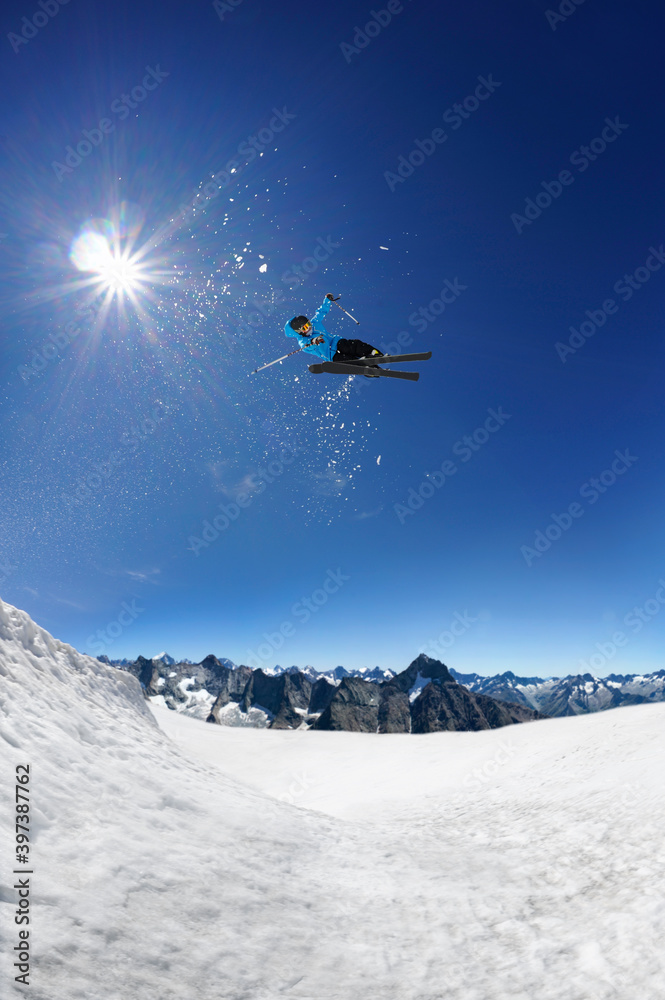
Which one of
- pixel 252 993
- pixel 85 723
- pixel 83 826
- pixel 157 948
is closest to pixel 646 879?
pixel 252 993

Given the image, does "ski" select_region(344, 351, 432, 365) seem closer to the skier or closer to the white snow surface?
the skier

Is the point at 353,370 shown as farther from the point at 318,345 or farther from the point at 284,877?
the point at 284,877

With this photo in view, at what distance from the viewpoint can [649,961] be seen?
5777 millimetres

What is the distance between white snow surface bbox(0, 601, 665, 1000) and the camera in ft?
18.0

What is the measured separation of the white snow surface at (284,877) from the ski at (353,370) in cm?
1282

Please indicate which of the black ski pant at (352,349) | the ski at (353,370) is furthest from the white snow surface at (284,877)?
the black ski pant at (352,349)

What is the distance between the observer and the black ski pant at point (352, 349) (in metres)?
16.5

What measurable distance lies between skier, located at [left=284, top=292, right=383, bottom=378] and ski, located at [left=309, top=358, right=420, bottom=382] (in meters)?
0.42

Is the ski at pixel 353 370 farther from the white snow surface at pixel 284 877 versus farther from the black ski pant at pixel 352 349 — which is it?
the white snow surface at pixel 284 877

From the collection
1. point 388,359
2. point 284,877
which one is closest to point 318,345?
point 388,359

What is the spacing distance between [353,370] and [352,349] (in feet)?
2.70

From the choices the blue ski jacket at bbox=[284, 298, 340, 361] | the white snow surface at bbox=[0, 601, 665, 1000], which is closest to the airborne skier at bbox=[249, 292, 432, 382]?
the blue ski jacket at bbox=[284, 298, 340, 361]

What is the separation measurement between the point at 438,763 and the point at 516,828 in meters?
10.0

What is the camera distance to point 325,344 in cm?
1659
